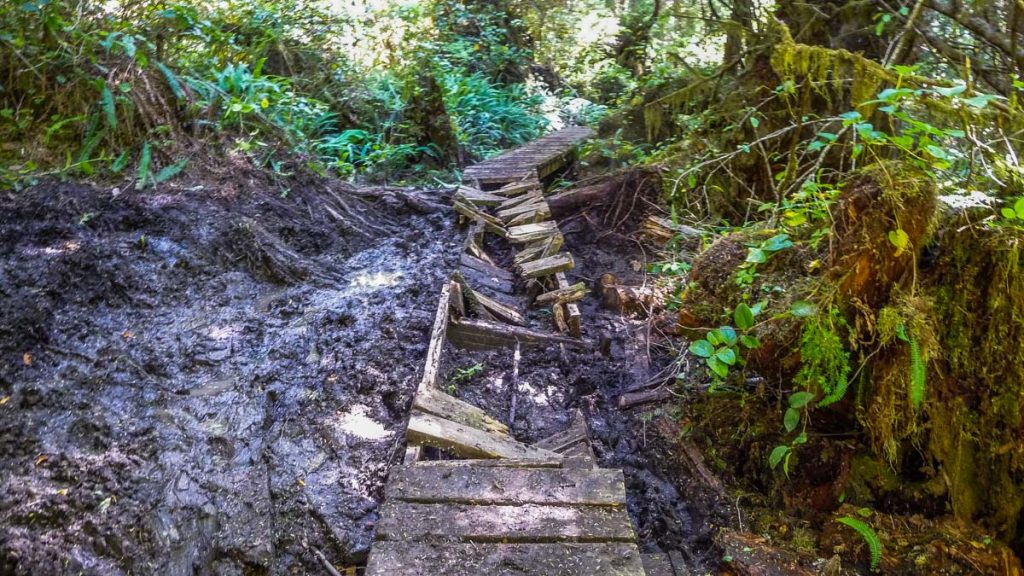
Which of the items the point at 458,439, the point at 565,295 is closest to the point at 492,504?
the point at 458,439

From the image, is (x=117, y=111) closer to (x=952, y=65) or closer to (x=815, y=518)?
(x=815, y=518)

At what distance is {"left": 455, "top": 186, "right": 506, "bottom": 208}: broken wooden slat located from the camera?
23.3ft

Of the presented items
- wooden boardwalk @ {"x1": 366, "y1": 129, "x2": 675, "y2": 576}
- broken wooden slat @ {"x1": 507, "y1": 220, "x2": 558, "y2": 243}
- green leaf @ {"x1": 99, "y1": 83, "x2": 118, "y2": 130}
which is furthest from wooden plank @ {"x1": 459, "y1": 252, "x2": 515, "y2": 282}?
green leaf @ {"x1": 99, "y1": 83, "x2": 118, "y2": 130}

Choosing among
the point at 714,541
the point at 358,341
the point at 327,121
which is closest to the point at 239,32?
the point at 327,121

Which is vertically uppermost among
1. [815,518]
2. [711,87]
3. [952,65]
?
[952,65]

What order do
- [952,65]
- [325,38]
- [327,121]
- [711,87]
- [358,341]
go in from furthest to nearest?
1. [325,38]
2. [327,121]
3. [711,87]
4. [952,65]
5. [358,341]

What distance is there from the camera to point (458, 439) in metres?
3.15

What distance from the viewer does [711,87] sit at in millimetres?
6859

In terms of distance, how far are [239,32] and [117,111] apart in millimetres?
3170

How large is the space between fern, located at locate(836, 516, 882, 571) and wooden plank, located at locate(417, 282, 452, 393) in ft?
7.45

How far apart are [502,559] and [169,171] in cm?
541

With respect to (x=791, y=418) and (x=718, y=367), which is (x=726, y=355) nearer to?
(x=718, y=367)

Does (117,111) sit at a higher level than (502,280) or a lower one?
higher

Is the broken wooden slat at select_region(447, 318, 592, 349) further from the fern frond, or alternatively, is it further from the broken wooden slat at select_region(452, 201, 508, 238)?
the fern frond
